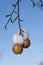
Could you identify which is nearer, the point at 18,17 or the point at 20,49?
the point at 18,17

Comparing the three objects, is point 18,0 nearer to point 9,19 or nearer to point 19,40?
point 9,19

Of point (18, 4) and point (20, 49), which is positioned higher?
point (18, 4)

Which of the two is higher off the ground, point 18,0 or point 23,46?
point 18,0

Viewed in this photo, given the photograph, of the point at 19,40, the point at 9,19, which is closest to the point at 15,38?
the point at 19,40

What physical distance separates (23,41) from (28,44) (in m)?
0.04

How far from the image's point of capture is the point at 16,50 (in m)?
0.73

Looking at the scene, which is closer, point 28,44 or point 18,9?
point 18,9

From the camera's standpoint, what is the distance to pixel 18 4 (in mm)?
592

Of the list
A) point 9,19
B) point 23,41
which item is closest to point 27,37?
point 23,41

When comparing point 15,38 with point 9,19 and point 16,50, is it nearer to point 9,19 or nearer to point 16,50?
point 16,50

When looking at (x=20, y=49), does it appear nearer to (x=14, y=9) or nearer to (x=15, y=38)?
(x=15, y=38)

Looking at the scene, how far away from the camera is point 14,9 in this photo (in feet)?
1.96

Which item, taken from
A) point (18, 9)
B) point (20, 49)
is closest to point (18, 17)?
point (18, 9)

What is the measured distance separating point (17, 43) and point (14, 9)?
0.80ft
